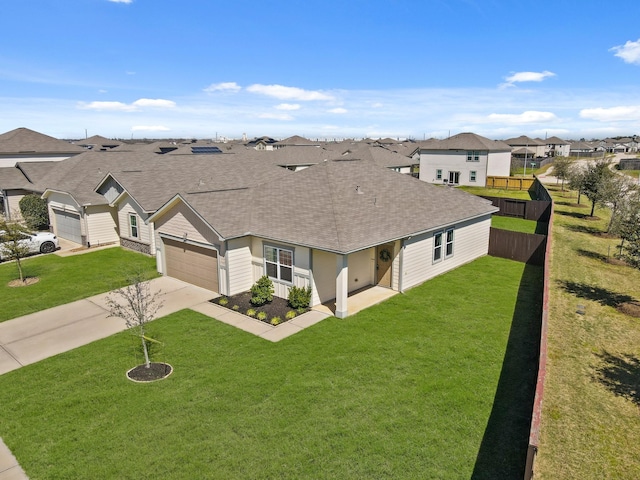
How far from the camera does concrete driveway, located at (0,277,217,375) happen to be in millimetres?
13016

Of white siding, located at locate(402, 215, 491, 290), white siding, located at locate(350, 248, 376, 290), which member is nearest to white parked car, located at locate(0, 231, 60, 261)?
white siding, located at locate(350, 248, 376, 290)

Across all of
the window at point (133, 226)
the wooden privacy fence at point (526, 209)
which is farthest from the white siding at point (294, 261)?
the wooden privacy fence at point (526, 209)

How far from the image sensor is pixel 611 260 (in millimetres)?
22031

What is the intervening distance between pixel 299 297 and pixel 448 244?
8339mm

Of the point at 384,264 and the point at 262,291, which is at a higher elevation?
the point at 384,264

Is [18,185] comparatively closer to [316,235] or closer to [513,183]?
[316,235]

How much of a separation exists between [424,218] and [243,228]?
25.5 feet

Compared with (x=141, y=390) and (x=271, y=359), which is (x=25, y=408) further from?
(x=271, y=359)

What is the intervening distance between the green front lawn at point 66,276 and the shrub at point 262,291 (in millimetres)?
5385

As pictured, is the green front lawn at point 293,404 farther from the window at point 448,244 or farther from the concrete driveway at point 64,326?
the window at point 448,244

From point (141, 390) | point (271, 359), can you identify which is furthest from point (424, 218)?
point (141, 390)

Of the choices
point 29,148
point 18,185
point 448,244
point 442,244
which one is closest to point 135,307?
point 442,244

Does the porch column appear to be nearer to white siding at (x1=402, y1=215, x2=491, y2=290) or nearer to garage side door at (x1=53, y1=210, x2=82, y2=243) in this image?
white siding at (x1=402, y1=215, x2=491, y2=290)

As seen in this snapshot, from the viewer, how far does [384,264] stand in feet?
59.6
